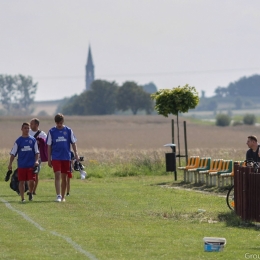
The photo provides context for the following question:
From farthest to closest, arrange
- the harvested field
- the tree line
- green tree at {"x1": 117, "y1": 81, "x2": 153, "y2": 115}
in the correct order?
1. the tree line
2. green tree at {"x1": 117, "y1": 81, "x2": 153, "y2": 115}
3. the harvested field

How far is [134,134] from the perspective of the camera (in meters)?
92.0

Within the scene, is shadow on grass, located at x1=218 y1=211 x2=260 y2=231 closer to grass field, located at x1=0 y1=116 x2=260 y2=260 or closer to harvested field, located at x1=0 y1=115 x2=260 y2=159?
grass field, located at x1=0 y1=116 x2=260 y2=260

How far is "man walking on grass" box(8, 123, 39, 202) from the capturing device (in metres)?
20.6

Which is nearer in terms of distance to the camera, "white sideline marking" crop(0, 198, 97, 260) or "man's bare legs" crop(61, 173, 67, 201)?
"white sideline marking" crop(0, 198, 97, 260)

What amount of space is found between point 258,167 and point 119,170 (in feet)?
62.9

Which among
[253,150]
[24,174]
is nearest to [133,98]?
[24,174]

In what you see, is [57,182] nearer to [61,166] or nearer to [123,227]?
[61,166]

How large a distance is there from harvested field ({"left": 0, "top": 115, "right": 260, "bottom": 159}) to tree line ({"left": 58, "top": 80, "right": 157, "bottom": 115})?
38501mm

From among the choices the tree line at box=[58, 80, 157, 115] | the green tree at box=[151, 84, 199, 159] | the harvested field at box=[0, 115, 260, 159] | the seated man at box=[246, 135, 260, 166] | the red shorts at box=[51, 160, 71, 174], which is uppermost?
the tree line at box=[58, 80, 157, 115]

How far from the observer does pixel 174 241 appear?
44.1 feet

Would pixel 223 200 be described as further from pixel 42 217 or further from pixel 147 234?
pixel 147 234

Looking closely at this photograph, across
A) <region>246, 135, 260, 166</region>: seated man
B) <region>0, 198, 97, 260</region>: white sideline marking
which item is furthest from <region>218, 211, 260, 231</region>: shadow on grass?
<region>0, 198, 97, 260</region>: white sideline marking

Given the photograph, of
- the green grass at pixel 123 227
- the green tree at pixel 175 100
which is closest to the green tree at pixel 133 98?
the green tree at pixel 175 100

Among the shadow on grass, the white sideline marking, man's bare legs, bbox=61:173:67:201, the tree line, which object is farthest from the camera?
the tree line
